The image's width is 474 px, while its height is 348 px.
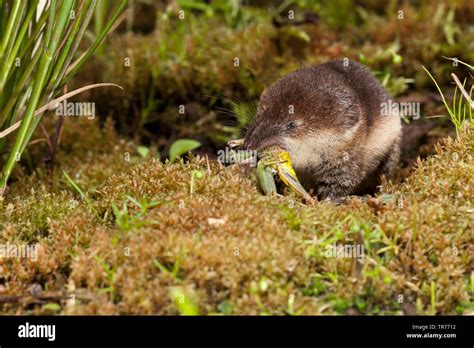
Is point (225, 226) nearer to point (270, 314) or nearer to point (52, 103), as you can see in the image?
point (270, 314)

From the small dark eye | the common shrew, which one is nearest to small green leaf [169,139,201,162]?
the common shrew

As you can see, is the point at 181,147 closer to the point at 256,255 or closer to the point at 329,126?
the point at 329,126

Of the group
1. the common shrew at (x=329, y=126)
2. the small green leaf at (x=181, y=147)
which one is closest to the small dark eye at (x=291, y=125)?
the common shrew at (x=329, y=126)

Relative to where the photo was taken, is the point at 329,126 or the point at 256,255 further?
the point at 329,126

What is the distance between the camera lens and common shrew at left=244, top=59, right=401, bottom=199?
345 centimetres

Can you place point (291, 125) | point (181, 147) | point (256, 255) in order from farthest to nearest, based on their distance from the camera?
point (181, 147) < point (291, 125) < point (256, 255)

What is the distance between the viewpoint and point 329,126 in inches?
137

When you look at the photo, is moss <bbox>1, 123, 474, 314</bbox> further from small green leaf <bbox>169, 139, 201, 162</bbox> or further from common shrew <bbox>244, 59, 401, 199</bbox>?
small green leaf <bbox>169, 139, 201, 162</bbox>

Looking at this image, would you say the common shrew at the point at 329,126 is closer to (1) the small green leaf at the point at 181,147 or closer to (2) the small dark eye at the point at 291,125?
(2) the small dark eye at the point at 291,125

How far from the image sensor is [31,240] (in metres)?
2.93

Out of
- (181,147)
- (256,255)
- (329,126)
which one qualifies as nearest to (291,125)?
(329,126)

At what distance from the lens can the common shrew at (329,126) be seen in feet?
11.3

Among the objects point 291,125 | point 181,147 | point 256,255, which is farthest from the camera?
point 181,147
